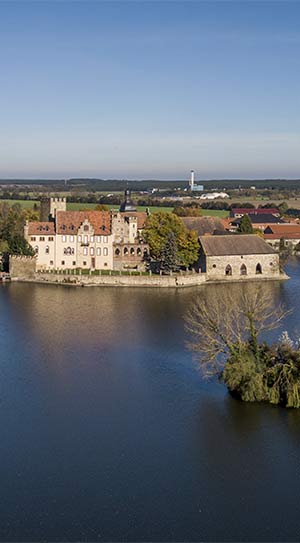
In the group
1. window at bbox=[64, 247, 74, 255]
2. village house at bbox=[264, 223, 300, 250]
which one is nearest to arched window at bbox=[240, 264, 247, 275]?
window at bbox=[64, 247, 74, 255]

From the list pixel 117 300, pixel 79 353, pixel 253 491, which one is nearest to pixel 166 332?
pixel 79 353

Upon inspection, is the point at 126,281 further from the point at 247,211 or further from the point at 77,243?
the point at 247,211

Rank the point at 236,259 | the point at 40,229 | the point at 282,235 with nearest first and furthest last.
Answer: the point at 236,259
the point at 40,229
the point at 282,235

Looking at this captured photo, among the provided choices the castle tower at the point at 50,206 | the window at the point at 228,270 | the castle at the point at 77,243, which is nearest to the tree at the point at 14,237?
the castle at the point at 77,243

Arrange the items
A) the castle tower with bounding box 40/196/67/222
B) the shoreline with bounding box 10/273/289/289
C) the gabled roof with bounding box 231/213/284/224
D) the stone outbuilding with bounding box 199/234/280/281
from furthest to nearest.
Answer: the gabled roof with bounding box 231/213/284/224 < the castle tower with bounding box 40/196/67/222 < the stone outbuilding with bounding box 199/234/280/281 < the shoreline with bounding box 10/273/289/289

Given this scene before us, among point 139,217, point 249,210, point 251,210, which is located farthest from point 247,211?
point 139,217

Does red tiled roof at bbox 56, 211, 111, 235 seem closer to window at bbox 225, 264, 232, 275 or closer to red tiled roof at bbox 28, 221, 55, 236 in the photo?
red tiled roof at bbox 28, 221, 55, 236

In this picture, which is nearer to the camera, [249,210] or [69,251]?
[69,251]
